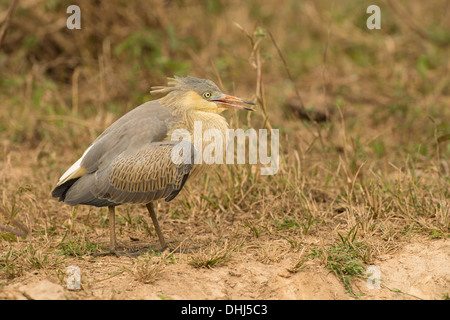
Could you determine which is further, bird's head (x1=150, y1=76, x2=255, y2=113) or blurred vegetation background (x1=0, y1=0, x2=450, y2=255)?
blurred vegetation background (x1=0, y1=0, x2=450, y2=255)

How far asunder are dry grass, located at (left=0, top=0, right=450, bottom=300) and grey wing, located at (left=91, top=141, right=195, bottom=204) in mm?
536

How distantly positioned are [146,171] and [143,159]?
100mm

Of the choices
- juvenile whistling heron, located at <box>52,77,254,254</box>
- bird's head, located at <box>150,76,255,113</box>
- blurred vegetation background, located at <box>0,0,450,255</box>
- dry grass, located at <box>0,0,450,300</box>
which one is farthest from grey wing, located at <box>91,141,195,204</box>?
blurred vegetation background, located at <box>0,0,450,255</box>

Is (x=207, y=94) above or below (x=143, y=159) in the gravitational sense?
above

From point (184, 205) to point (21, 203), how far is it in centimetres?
156

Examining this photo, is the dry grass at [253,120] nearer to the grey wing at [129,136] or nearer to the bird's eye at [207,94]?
the grey wing at [129,136]

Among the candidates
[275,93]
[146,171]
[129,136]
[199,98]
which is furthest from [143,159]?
[275,93]

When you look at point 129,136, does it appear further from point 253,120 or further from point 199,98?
point 253,120

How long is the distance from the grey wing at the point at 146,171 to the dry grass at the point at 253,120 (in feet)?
1.76

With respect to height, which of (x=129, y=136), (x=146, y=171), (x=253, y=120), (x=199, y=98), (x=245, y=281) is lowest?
(x=245, y=281)

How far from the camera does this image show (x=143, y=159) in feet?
16.3

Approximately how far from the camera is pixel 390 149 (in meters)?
7.26

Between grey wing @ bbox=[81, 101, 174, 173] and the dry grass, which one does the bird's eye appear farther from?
the dry grass

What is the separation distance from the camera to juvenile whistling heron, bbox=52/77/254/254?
4.96 m
